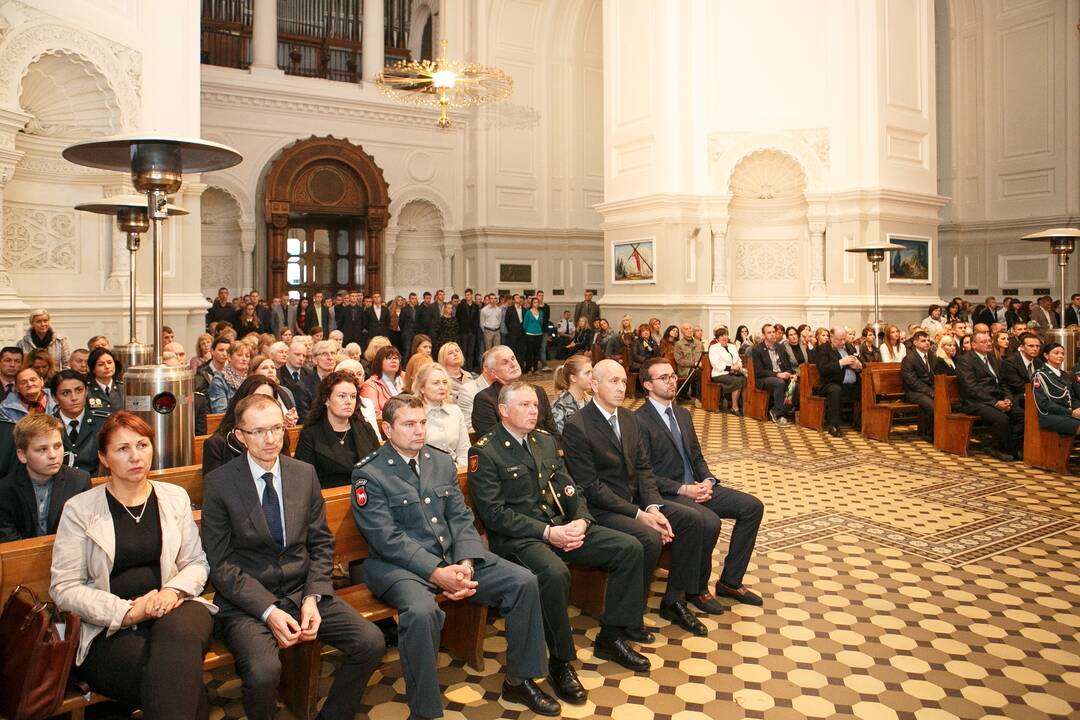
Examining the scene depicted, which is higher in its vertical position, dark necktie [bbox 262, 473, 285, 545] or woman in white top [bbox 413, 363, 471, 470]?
woman in white top [bbox 413, 363, 471, 470]

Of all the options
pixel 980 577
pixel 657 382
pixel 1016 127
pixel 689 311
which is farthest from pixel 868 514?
pixel 1016 127

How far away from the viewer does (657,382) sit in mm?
4094

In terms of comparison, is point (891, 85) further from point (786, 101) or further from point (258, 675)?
point (258, 675)

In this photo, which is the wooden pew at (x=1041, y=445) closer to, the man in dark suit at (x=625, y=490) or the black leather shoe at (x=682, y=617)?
the man in dark suit at (x=625, y=490)

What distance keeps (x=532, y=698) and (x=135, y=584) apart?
56.5 inches

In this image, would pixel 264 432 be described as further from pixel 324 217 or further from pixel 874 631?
pixel 324 217

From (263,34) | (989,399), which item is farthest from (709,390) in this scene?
(263,34)

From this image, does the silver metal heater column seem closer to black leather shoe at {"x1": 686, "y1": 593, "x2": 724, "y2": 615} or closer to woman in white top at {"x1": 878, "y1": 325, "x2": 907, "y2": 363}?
black leather shoe at {"x1": 686, "y1": 593, "x2": 724, "y2": 615}

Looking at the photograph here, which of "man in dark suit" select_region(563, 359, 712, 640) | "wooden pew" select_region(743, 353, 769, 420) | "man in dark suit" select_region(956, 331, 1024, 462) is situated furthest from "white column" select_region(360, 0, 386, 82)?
"man in dark suit" select_region(563, 359, 712, 640)

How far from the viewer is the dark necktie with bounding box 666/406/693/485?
13.9ft

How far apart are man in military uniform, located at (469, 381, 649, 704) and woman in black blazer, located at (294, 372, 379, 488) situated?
697 mm

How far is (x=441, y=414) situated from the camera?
4.41 metres

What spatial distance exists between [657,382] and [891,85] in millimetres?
10037

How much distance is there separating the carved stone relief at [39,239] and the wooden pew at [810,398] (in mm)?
8174
